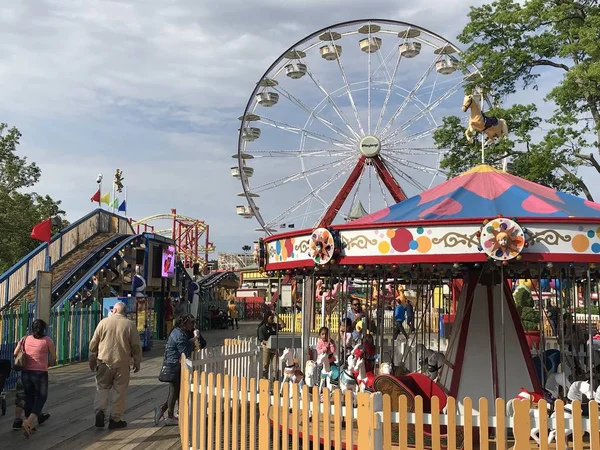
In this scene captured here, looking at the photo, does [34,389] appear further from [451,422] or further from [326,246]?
[451,422]

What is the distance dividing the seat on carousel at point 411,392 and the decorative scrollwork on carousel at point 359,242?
142 cm

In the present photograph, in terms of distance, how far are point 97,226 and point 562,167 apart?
1537 centimetres

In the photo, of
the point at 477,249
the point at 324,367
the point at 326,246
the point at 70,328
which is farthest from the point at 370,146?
the point at 477,249

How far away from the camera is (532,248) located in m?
6.29

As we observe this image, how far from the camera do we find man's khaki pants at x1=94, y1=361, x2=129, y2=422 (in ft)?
25.5

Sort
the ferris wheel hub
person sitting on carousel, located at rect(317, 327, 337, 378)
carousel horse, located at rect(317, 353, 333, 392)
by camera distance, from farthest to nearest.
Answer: the ferris wheel hub, person sitting on carousel, located at rect(317, 327, 337, 378), carousel horse, located at rect(317, 353, 333, 392)

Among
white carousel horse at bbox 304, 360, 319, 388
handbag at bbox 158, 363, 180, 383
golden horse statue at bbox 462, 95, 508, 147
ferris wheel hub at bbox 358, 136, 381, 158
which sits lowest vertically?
white carousel horse at bbox 304, 360, 319, 388

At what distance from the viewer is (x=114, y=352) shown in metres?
7.73

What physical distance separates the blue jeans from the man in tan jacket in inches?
22.9

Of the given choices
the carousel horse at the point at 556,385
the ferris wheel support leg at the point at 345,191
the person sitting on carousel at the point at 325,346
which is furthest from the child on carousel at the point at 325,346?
the ferris wheel support leg at the point at 345,191

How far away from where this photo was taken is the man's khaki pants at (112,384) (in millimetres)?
7766

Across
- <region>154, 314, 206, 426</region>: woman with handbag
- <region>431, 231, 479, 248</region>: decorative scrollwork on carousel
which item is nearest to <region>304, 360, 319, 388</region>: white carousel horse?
<region>154, 314, 206, 426</region>: woman with handbag

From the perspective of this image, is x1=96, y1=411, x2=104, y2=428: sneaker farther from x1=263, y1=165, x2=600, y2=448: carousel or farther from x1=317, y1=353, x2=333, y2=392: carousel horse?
x1=317, y1=353, x2=333, y2=392: carousel horse

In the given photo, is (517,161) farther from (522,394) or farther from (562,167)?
(522,394)
